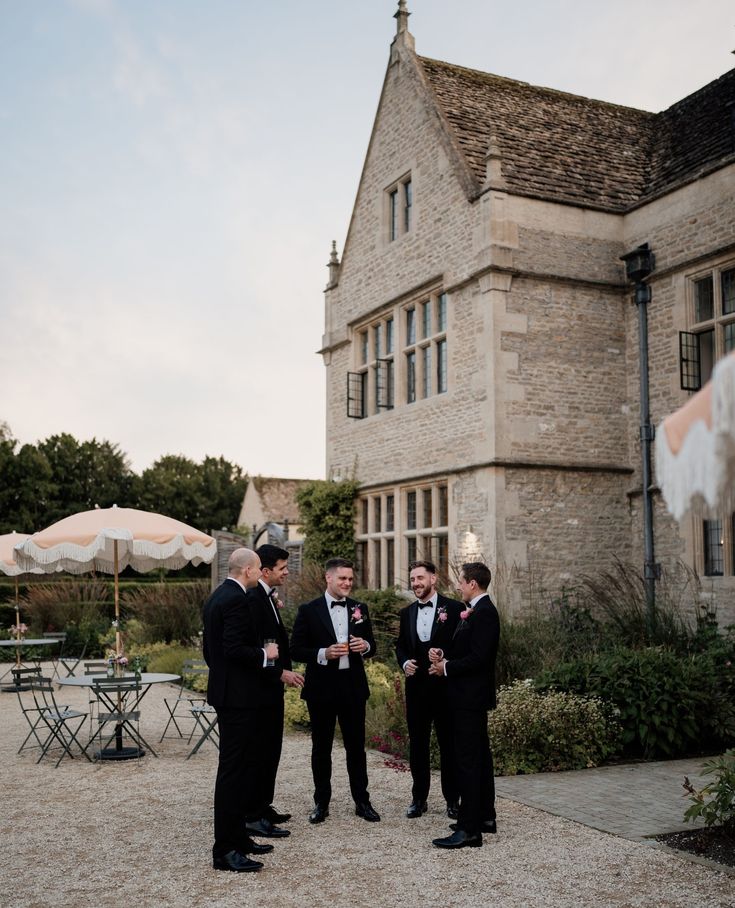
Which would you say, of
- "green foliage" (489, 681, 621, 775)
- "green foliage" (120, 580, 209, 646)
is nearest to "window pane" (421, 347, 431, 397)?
"green foliage" (120, 580, 209, 646)

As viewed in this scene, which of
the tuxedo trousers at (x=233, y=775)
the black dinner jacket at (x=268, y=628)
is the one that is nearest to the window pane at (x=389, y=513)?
the black dinner jacket at (x=268, y=628)

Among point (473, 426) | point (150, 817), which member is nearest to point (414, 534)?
point (473, 426)

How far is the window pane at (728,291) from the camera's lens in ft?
45.8

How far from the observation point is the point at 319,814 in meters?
6.79

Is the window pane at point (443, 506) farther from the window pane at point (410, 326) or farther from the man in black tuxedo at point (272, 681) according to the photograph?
the man in black tuxedo at point (272, 681)

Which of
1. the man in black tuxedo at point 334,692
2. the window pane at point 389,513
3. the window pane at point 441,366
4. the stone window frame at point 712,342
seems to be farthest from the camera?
the window pane at point 389,513

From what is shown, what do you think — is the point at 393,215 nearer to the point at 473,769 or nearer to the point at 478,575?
the point at 478,575

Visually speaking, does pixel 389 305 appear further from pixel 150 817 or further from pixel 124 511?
pixel 150 817

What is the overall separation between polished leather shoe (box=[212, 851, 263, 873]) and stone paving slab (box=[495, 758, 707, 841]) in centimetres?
240

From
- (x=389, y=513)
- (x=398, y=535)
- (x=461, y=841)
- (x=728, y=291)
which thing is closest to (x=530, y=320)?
(x=728, y=291)

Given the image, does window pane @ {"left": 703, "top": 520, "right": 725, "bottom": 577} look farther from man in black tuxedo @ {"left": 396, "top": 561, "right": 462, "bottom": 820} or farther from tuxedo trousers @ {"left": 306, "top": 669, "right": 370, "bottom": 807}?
tuxedo trousers @ {"left": 306, "top": 669, "right": 370, "bottom": 807}

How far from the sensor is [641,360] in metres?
15.0

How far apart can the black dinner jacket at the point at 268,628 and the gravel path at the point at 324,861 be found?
0.99 metres

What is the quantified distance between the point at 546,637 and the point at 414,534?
5.74 metres
